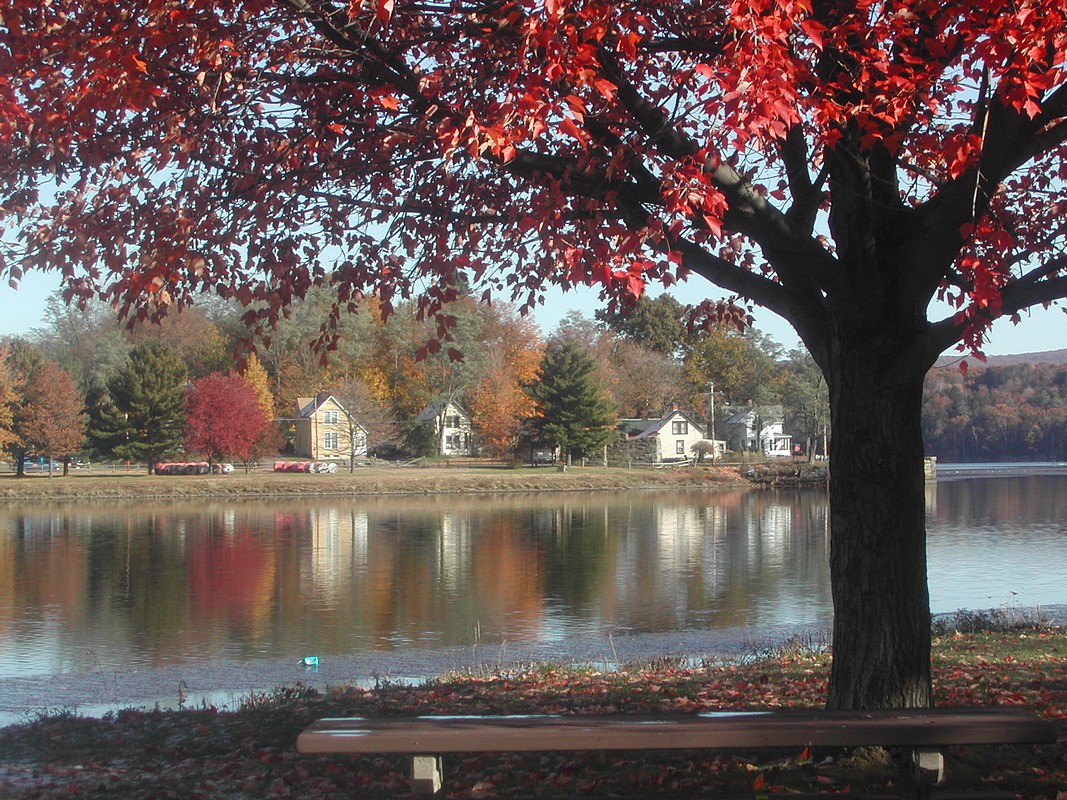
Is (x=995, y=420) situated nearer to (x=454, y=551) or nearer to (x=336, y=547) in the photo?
(x=454, y=551)

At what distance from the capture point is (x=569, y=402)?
71062 mm

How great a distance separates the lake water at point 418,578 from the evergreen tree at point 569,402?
20401mm

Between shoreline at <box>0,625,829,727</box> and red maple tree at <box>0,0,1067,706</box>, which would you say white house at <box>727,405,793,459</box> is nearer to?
shoreline at <box>0,625,829,727</box>

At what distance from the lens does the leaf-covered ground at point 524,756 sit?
557 centimetres

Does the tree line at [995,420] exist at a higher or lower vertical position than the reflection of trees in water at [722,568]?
higher

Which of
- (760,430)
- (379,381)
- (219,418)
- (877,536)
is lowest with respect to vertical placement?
(877,536)

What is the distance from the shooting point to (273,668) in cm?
1650

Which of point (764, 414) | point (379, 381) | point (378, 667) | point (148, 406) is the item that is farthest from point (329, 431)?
point (378, 667)

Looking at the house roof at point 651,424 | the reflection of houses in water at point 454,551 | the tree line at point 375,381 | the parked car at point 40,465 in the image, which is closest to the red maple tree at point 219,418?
the tree line at point 375,381

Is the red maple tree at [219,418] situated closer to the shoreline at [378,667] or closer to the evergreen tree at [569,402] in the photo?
the evergreen tree at [569,402]

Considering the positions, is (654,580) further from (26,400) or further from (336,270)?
(26,400)

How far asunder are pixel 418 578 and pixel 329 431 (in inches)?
1910

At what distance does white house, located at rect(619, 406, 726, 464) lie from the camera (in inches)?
3260

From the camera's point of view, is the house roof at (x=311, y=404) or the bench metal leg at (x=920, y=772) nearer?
the bench metal leg at (x=920, y=772)
